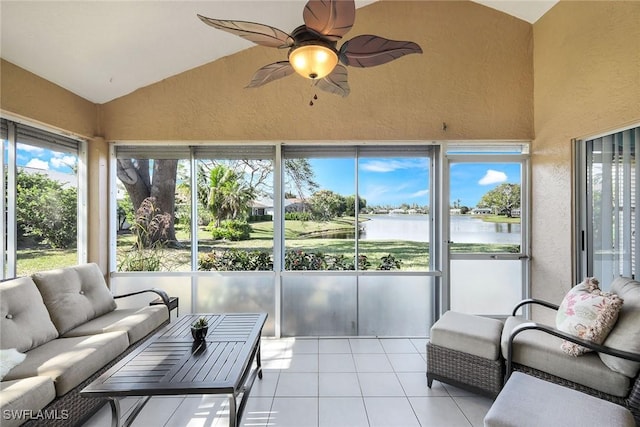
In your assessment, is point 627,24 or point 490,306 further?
point 490,306

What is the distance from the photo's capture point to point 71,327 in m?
2.50

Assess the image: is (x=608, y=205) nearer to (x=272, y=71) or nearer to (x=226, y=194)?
(x=272, y=71)

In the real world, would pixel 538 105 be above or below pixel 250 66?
below

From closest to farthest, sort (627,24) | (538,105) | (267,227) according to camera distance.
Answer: (627,24) → (538,105) → (267,227)

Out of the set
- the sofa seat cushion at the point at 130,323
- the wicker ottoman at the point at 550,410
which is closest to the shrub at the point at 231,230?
the sofa seat cushion at the point at 130,323

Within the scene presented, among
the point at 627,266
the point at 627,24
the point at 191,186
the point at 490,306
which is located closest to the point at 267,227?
the point at 191,186

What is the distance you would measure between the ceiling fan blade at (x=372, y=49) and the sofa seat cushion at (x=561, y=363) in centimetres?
227

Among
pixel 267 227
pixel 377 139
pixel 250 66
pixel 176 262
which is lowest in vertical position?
pixel 176 262

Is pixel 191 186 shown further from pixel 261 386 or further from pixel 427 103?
pixel 427 103

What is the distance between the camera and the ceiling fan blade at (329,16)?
1.52 meters

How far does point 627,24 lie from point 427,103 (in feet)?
5.56

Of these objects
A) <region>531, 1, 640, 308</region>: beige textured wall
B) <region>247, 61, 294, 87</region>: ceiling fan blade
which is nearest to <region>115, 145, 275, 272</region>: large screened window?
<region>247, 61, 294, 87</region>: ceiling fan blade

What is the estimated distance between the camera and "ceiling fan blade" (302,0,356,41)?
1.52 m

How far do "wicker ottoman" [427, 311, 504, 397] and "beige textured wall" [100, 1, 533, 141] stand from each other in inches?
85.4
